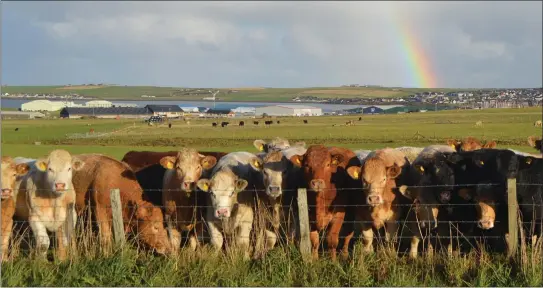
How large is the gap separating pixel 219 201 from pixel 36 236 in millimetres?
3428

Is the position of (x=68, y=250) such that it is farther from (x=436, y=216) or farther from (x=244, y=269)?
(x=436, y=216)

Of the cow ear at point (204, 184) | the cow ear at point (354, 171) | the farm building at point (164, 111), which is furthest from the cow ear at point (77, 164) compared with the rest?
the farm building at point (164, 111)

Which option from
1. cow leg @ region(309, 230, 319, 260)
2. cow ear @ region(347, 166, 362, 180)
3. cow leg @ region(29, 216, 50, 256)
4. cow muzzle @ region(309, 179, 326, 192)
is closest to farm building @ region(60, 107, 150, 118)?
cow leg @ region(29, 216, 50, 256)

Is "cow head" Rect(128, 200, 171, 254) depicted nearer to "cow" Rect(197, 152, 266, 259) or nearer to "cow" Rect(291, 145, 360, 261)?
"cow" Rect(197, 152, 266, 259)

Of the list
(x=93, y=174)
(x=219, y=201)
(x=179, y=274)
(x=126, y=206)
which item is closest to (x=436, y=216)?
(x=219, y=201)

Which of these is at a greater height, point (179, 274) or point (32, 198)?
point (32, 198)

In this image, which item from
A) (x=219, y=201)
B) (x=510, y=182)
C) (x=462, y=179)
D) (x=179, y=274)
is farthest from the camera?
(x=462, y=179)

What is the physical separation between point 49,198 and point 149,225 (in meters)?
1.93

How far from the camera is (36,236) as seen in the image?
10.9 m

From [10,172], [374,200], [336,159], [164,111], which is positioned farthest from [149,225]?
[164,111]

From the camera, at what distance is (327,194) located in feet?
36.4

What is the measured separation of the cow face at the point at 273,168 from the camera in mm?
11383

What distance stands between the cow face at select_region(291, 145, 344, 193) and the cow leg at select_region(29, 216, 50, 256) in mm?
4779

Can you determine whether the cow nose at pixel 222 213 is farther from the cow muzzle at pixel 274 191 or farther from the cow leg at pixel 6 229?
the cow leg at pixel 6 229
